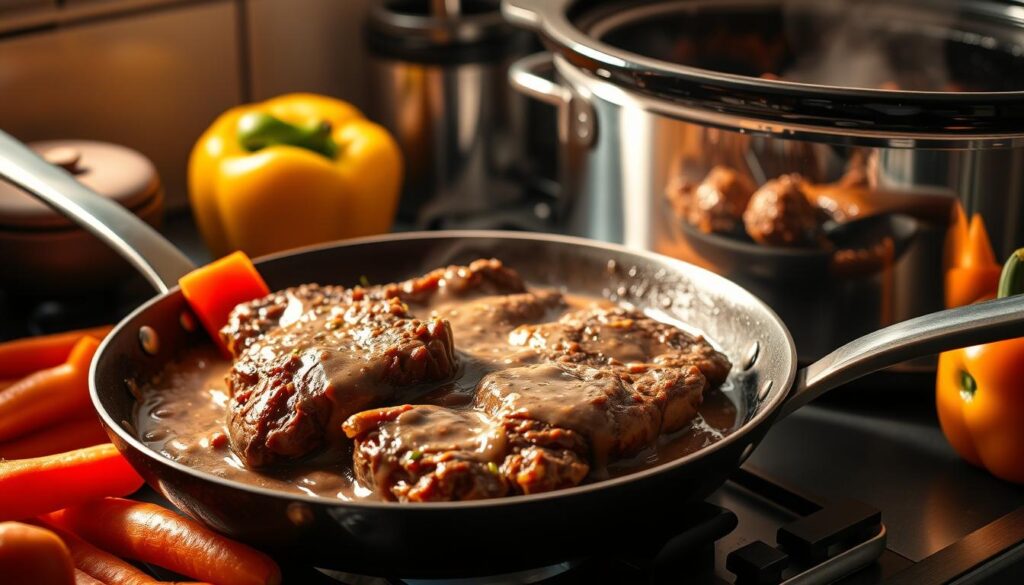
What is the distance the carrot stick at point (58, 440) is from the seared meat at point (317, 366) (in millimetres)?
247

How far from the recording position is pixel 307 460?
45.8 inches

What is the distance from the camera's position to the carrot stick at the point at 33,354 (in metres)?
1.58

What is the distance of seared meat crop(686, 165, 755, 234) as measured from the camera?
156cm

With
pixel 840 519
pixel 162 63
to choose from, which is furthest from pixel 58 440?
pixel 162 63

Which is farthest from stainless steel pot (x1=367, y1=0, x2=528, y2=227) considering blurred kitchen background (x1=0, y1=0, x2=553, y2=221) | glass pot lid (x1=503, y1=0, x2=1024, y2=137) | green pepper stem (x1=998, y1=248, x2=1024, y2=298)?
green pepper stem (x1=998, y1=248, x2=1024, y2=298)

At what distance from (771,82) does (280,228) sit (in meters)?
0.87

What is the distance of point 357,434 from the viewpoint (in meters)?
1.09

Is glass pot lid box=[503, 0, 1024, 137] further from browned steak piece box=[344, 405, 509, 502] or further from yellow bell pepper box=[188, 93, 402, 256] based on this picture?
browned steak piece box=[344, 405, 509, 502]

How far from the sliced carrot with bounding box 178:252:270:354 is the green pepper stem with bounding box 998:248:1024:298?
85cm

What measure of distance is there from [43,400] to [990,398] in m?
1.07

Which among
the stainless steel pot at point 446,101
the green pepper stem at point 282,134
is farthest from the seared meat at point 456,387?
the stainless steel pot at point 446,101

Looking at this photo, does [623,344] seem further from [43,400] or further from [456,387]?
[43,400]

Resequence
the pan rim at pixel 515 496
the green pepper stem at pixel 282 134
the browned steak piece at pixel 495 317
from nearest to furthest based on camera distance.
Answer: the pan rim at pixel 515 496 < the browned steak piece at pixel 495 317 < the green pepper stem at pixel 282 134

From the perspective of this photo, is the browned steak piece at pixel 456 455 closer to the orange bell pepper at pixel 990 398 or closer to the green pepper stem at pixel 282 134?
the orange bell pepper at pixel 990 398
